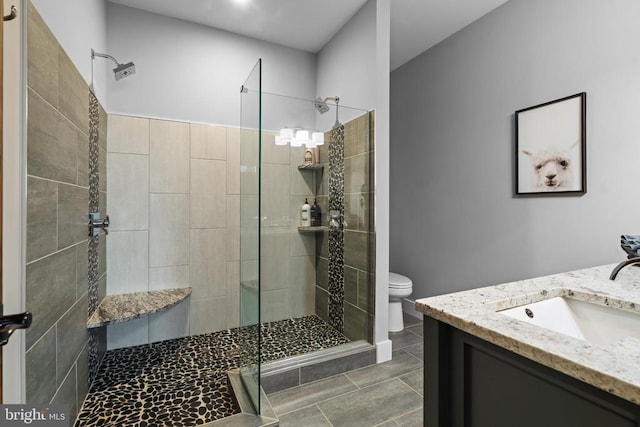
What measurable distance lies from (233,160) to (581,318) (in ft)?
8.45

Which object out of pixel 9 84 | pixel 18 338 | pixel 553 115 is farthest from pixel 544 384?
pixel 553 115

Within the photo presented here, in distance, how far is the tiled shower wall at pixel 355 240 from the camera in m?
2.27

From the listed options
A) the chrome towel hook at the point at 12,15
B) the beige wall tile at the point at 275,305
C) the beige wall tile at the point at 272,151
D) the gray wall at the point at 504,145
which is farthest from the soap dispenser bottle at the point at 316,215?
the chrome towel hook at the point at 12,15

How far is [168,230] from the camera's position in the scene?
249 cm

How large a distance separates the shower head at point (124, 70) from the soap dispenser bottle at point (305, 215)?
5.38 feet

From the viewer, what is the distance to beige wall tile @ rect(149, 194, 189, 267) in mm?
2441

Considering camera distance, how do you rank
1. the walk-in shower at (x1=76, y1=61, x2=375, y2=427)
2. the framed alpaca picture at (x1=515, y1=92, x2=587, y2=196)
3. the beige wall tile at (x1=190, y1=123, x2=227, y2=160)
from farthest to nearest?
the beige wall tile at (x1=190, y1=123, x2=227, y2=160)
the walk-in shower at (x1=76, y1=61, x2=375, y2=427)
the framed alpaca picture at (x1=515, y1=92, x2=587, y2=196)

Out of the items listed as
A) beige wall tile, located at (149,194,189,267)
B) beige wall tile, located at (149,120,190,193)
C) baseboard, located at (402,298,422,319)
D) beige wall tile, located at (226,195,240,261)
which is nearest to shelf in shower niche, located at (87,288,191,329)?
beige wall tile, located at (149,194,189,267)

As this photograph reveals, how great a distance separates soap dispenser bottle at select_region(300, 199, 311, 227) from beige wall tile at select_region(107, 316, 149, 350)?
1.53 meters

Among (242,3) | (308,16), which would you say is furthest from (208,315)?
(308,16)

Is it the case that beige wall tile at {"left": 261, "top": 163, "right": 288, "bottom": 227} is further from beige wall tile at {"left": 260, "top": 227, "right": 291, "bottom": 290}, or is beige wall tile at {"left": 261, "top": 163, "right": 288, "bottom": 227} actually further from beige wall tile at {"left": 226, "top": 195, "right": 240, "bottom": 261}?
beige wall tile at {"left": 226, "top": 195, "right": 240, "bottom": 261}

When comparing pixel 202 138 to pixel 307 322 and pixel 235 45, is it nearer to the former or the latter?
pixel 235 45

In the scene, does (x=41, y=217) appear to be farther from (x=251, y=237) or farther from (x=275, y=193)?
(x=275, y=193)

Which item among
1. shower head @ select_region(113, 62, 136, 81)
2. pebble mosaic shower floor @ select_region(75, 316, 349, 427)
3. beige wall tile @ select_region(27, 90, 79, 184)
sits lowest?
pebble mosaic shower floor @ select_region(75, 316, 349, 427)
